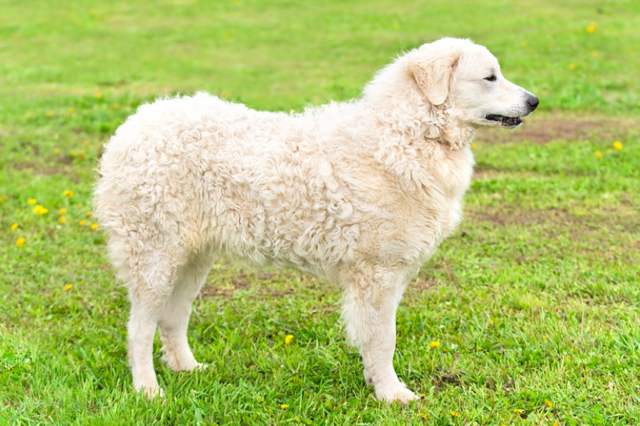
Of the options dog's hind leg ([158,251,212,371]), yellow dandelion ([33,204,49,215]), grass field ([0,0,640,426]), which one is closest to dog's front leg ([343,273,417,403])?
grass field ([0,0,640,426])

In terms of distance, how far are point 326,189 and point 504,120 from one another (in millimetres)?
1127

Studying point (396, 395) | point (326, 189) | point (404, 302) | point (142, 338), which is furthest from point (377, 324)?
point (142, 338)

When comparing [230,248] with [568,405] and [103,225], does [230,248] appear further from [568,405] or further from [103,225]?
[568,405]

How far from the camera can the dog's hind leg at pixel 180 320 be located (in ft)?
14.1

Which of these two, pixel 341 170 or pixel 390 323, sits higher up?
pixel 341 170

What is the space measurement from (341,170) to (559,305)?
210 centimetres

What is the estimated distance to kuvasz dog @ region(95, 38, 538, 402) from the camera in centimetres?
380

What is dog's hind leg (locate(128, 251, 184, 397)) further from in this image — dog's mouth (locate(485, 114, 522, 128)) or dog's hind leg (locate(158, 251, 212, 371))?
dog's mouth (locate(485, 114, 522, 128))

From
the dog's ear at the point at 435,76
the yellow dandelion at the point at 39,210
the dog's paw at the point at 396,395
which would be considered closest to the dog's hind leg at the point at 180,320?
the dog's paw at the point at 396,395

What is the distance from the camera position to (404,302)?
202 inches

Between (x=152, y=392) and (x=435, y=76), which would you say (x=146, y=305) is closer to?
(x=152, y=392)

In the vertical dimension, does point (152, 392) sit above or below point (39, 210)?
above

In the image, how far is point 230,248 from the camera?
3.99 m

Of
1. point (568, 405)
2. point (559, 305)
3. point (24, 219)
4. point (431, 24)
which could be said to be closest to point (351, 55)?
point (431, 24)
